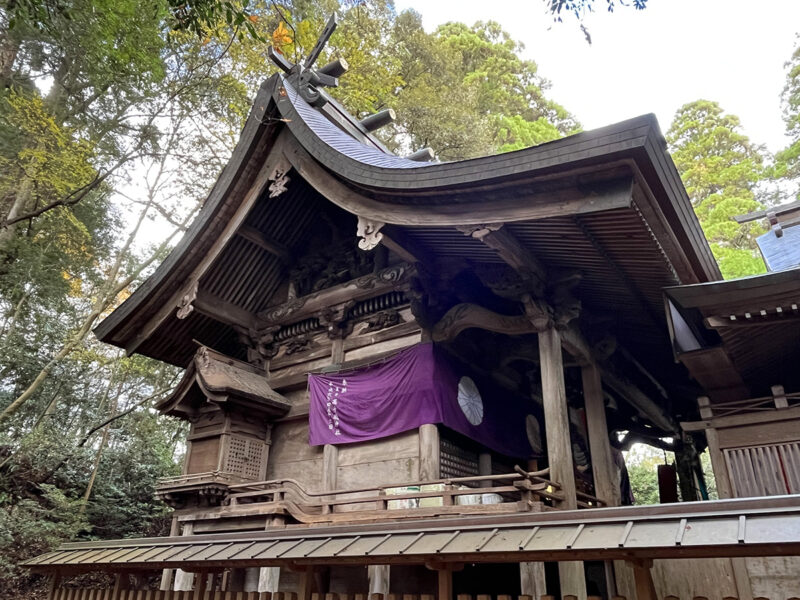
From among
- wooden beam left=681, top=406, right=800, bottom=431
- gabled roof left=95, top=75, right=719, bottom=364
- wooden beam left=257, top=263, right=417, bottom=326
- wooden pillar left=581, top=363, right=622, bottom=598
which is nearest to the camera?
gabled roof left=95, top=75, right=719, bottom=364

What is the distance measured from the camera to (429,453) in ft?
20.6

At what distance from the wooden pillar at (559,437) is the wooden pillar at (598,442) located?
1509mm

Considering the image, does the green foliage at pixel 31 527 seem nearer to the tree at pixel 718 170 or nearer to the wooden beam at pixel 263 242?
the wooden beam at pixel 263 242

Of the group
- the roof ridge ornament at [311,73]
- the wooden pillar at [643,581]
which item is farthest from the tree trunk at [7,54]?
the wooden pillar at [643,581]

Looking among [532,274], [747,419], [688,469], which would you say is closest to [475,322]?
[532,274]

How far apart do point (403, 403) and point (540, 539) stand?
354cm

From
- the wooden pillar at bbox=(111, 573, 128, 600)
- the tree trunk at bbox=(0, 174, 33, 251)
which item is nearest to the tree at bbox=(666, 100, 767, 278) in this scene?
the wooden pillar at bbox=(111, 573, 128, 600)

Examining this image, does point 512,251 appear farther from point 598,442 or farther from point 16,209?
point 16,209

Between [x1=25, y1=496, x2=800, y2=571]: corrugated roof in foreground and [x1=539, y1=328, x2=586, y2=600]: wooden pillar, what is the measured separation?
66.7 inches

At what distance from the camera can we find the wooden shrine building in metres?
4.12

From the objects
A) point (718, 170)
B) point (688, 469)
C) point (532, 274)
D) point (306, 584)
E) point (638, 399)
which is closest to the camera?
point (306, 584)

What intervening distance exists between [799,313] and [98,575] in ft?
45.9

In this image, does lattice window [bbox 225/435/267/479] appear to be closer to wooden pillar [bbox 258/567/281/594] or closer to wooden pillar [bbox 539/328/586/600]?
wooden pillar [bbox 258/567/281/594]

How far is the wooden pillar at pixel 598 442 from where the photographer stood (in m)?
6.89
